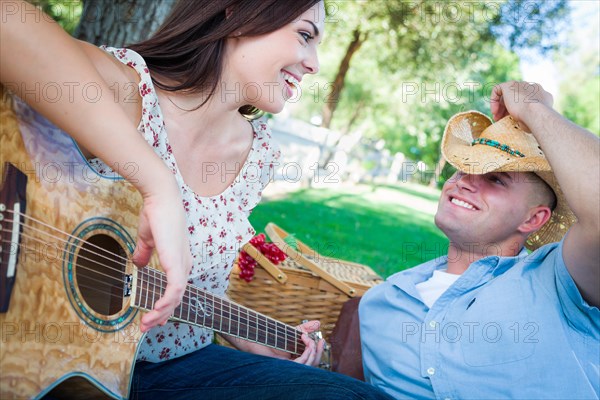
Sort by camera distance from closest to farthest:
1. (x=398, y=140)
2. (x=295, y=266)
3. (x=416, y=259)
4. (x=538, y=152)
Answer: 1. (x=538, y=152)
2. (x=295, y=266)
3. (x=416, y=259)
4. (x=398, y=140)

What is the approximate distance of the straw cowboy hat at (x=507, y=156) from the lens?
7.44ft

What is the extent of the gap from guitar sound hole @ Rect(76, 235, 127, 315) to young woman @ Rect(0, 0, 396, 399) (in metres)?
0.12

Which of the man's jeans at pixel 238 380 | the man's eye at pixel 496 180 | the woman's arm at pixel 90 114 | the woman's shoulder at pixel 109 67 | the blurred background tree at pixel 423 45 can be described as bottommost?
the man's jeans at pixel 238 380

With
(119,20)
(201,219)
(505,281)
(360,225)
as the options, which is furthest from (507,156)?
(360,225)

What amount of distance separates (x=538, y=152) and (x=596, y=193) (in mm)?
708

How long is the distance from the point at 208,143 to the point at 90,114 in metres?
0.78

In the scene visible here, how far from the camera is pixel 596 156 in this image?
1683 mm

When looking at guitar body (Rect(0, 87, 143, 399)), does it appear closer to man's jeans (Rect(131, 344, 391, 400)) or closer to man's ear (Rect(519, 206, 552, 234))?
man's jeans (Rect(131, 344, 391, 400))

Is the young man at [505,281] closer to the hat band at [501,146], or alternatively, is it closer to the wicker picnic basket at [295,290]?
the hat band at [501,146]

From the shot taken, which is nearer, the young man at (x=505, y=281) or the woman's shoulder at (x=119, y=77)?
the woman's shoulder at (x=119, y=77)

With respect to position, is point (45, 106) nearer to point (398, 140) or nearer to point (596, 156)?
point (596, 156)

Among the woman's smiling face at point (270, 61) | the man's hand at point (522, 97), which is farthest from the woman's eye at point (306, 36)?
the man's hand at point (522, 97)

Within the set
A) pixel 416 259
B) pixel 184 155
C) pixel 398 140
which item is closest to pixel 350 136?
pixel 398 140

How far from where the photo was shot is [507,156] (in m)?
2.30
